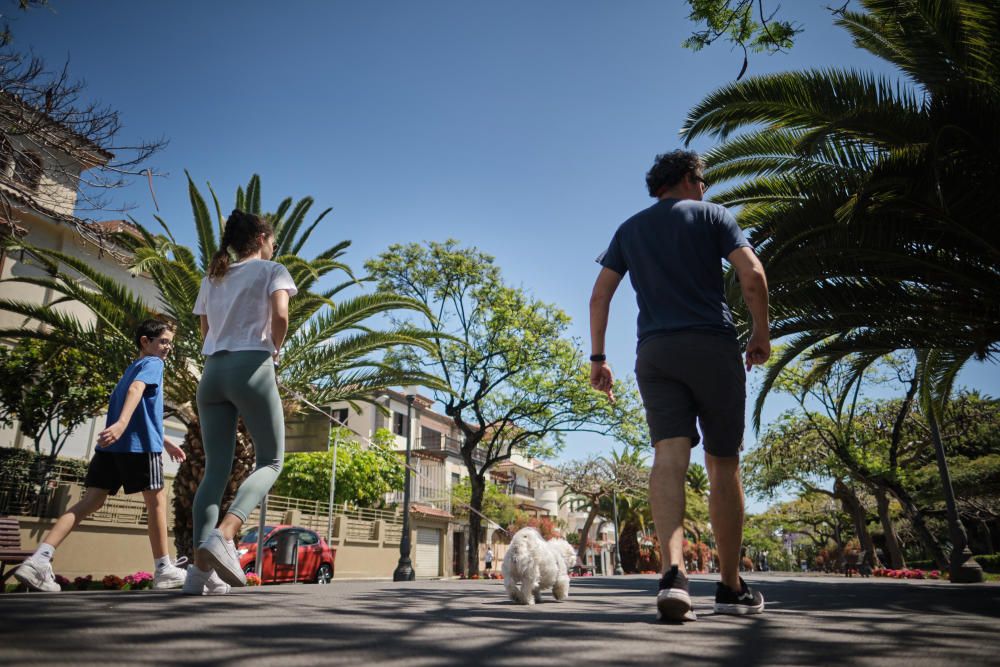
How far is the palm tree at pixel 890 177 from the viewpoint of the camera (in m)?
7.07

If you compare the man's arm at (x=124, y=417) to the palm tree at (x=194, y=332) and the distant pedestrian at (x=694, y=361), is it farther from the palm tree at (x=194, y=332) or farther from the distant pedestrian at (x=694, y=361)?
the palm tree at (x=194, y=332)

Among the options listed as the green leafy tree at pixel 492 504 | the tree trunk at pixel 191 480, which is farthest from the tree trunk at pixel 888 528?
the green leafy tree at pixel 492 504

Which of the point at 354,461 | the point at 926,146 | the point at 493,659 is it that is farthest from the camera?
the point at 354,461

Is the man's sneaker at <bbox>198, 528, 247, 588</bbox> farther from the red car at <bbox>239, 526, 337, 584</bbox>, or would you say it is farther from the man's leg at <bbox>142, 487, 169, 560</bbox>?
the red car at <bbox>239, 526, 337, 584</bbox>

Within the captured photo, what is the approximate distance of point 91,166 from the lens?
749 centimetres

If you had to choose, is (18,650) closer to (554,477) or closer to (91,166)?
(91,166)

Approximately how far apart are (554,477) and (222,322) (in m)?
37.7

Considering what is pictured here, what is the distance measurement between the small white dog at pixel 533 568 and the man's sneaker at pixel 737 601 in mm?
1594

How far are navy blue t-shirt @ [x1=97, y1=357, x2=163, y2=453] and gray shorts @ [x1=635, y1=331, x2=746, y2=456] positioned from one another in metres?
3.53

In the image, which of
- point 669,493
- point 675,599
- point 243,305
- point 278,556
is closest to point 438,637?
point 675,599

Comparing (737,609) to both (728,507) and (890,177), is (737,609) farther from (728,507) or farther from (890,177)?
(890,177)

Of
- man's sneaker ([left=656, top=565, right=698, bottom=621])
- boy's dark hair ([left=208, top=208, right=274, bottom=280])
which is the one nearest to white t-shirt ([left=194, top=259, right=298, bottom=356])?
boy's dark hair ([left=208, top=208, right=274, bottom=280])

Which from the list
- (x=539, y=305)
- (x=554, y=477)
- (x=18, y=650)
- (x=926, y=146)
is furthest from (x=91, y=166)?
(x=554, y=477)

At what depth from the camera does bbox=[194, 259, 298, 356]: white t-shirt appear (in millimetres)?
3676
